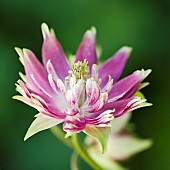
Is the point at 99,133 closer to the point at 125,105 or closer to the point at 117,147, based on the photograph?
the point at 125,105

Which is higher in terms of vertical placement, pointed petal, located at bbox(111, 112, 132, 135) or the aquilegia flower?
the aquilegia flower

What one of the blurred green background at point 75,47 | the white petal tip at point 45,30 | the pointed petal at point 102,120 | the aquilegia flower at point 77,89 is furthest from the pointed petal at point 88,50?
the blurred green background at point 75,47

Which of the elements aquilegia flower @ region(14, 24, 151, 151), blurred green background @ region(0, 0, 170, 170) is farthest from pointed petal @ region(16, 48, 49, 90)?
blurred green background @ region(0, 0, 170, 170)

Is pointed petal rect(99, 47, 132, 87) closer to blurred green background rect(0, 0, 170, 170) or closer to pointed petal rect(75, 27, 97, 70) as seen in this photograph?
pointed petal rect(75, 27, 97, 70)

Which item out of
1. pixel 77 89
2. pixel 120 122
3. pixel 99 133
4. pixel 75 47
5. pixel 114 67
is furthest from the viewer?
pixel 75 47

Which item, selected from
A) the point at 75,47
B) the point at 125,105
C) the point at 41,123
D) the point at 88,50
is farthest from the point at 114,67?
the point at 75,47

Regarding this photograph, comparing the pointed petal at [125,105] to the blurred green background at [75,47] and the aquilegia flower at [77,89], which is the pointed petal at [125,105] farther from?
the blurred green background at [75,47]
